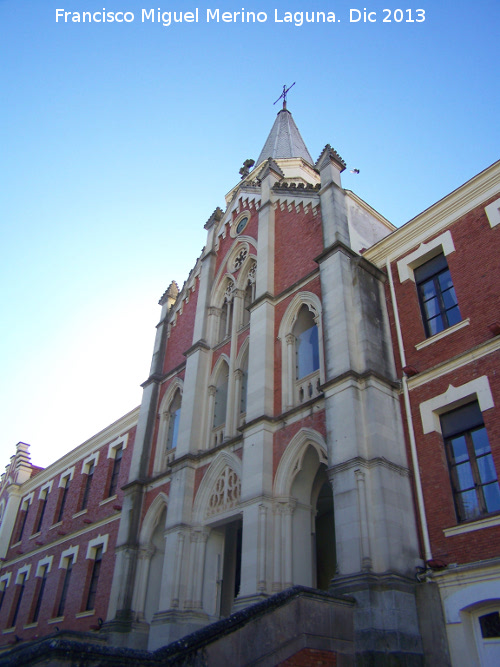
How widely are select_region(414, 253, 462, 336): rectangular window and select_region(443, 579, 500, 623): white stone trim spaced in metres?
5.42

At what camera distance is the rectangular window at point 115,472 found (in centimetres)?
2431

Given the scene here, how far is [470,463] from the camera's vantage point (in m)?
11.4

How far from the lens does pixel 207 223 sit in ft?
75.9

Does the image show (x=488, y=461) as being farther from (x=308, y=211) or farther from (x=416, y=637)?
(x=308, y=211)

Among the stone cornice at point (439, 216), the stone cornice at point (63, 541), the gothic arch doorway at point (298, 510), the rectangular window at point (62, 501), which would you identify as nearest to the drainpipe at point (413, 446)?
the stone cornice at point (439, 216)

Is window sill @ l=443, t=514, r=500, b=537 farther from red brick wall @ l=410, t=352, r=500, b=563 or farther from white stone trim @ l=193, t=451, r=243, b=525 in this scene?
white stone trim @ l=193, t=451, r=243, b=525

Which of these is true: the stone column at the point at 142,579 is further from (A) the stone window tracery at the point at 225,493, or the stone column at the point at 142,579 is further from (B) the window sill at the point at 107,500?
(B) the window sill at the point at 107,500

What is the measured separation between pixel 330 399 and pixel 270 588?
13.8 feet

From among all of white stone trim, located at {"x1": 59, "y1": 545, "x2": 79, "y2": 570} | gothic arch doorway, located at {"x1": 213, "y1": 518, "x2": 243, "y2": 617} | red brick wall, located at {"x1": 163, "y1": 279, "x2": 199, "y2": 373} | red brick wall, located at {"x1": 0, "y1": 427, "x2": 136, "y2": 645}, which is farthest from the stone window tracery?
white stone trim, located at {"x1": 59, "y1": 545, "x2": 79, "y2": 570}

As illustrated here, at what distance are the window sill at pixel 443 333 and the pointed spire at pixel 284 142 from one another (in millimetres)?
14415

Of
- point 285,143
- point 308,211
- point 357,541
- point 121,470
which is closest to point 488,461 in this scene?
point 357,541

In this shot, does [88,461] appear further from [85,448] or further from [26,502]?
[26,502]

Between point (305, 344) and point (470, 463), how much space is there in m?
5.74

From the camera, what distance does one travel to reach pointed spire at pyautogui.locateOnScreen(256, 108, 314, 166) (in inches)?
1027
